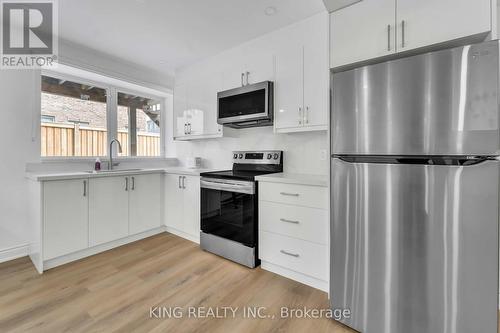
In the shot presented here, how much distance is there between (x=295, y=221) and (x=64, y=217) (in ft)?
7.49

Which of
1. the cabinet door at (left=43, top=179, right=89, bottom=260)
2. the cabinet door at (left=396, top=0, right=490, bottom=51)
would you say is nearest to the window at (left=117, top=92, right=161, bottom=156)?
the cabinet door at (left=43, top=179, right=89, bottom=260)

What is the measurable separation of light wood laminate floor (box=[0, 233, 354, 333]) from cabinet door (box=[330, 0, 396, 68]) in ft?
5.88

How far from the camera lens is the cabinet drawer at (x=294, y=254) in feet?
6.07

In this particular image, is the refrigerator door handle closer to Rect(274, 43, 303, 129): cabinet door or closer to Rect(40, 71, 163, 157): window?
Rect(274, 43, 303, 129): cabinet door

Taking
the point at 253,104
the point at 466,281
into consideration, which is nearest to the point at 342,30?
the point at 253,104

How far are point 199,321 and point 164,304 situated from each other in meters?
0.35

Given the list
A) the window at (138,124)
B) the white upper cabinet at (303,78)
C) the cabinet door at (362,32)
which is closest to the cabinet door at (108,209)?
the window at (138,124)

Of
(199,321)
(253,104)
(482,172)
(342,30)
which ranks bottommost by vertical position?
(199,321)

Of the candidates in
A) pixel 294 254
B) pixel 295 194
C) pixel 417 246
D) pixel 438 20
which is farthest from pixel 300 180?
pixel 438 20

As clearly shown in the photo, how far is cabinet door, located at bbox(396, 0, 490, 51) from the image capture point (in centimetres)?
116

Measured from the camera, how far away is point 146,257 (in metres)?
2.49

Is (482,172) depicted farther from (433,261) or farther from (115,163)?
(115,163)

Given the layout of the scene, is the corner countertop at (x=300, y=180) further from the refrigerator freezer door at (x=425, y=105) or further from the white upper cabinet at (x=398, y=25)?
the white upper cabinet at (x=398, y=25)

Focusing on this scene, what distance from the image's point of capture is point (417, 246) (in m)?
1.20
